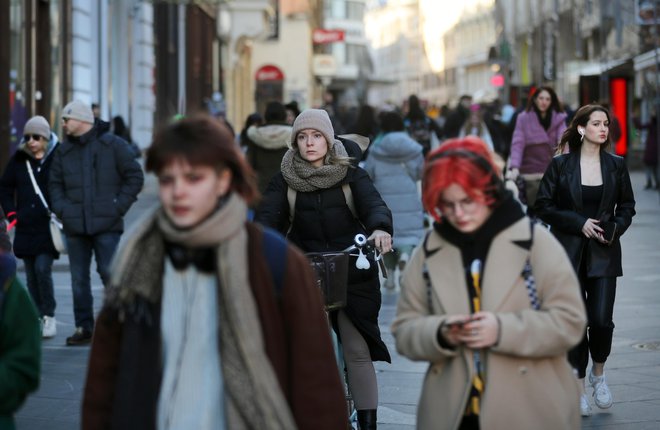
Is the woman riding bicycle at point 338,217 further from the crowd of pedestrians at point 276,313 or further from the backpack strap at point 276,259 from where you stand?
the backpack strap at point 276,259

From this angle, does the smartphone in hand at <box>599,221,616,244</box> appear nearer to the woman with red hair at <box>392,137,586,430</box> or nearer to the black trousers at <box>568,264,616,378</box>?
the black trousers at <box>568,264,616,378</box>

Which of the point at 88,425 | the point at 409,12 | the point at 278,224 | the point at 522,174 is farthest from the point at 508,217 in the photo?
the point at 409,12

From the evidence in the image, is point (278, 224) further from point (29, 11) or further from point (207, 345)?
point (29, 11)

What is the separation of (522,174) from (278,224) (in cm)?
743

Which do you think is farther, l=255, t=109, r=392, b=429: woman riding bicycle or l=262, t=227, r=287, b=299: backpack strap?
l=255, t=109, r=392, b=429: woman riding bicycle

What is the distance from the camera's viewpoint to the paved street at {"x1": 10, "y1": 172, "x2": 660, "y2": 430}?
321 inches

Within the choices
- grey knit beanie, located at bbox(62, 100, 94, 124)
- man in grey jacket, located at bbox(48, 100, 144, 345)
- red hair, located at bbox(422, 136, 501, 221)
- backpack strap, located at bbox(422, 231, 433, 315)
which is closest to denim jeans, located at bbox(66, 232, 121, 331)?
man in grey jacket, located at bbox(48, 100, 144, 345)

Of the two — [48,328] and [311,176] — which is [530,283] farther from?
[48,328]

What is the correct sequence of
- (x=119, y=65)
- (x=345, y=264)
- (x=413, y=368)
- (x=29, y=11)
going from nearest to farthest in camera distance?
(x=345, y=264), (x=413, y=368), (x=29, y=11), (x=119, y=65)

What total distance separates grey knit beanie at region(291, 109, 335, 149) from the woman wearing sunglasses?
432 cm

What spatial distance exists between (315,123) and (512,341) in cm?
320

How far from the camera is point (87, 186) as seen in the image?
1085cm

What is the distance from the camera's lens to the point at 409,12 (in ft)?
566

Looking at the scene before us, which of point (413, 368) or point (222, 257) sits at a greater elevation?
point (222, 257)
